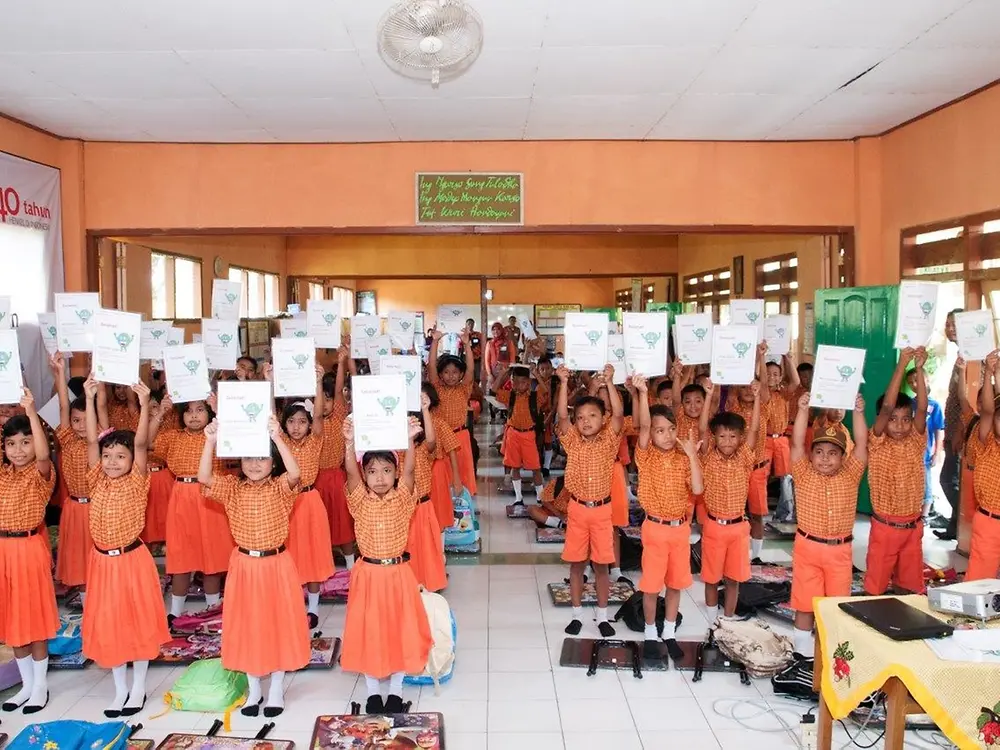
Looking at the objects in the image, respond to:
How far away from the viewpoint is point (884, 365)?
6801 mm

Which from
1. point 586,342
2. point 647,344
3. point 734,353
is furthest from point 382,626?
point 734,353

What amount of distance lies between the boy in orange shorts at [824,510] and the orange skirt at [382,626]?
7.07 feet

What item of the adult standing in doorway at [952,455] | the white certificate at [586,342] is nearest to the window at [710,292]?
the adult standing in doorway at [952,455]

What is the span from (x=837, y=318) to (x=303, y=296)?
1060 cm

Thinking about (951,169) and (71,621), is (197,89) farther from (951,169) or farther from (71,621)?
(951,169)

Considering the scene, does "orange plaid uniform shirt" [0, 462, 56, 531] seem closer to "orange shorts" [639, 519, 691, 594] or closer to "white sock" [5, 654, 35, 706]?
"white sock" [5, 654, 35, 706]

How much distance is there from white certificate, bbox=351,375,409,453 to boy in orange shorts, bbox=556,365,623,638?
57.7 inches

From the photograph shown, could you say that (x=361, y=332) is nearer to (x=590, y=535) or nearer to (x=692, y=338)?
(x=590, y=535)

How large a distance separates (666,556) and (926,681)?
2.04 meters

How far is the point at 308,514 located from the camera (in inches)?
200

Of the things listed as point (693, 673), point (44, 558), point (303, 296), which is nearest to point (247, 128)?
point (44, 558)

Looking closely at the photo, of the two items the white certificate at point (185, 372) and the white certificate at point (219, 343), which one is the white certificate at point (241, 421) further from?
the white certificate at point (219, 343)

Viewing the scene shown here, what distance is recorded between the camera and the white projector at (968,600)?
9.34 ft

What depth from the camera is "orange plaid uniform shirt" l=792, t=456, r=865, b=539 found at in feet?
13.8
